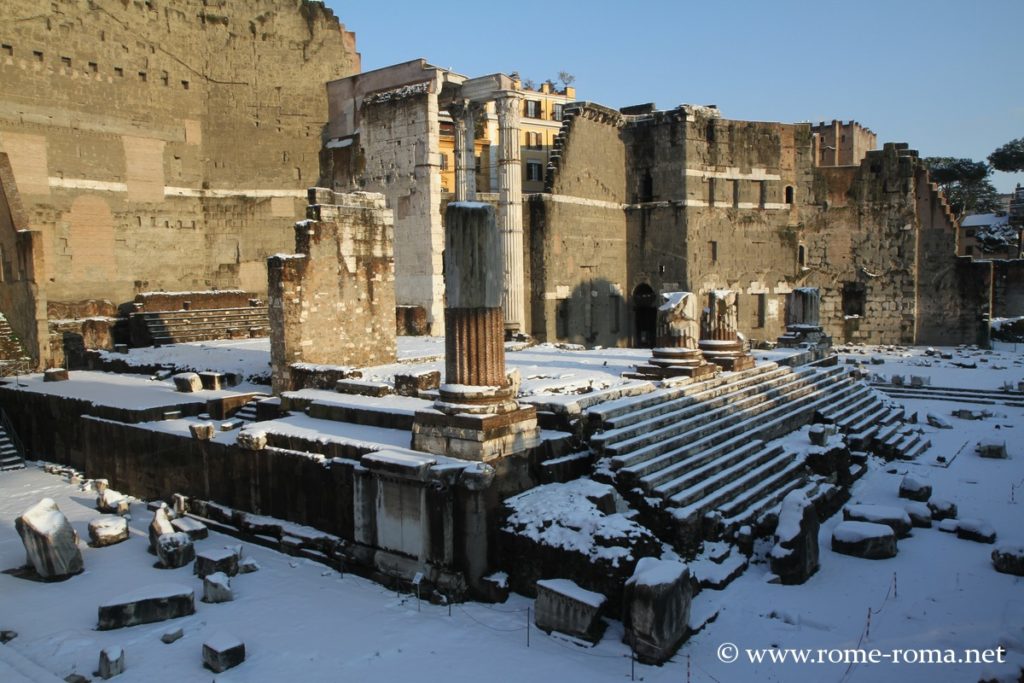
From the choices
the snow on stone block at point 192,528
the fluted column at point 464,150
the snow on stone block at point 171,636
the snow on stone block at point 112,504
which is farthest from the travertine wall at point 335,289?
the fluted column at point 464,150

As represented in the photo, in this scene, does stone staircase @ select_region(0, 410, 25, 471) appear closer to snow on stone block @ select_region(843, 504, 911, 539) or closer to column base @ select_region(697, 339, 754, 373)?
column base @ select_region(697, 339, 754, 373)

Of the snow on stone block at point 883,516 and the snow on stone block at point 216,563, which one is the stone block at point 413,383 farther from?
the snow on stone block at point 883,516

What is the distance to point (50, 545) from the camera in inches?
336

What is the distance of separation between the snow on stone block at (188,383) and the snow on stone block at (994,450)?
14.2m

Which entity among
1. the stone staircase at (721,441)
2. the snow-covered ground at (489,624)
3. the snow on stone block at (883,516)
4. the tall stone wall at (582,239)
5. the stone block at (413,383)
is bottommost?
the snow-covered ground at (489,624)

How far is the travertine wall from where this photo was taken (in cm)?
1320

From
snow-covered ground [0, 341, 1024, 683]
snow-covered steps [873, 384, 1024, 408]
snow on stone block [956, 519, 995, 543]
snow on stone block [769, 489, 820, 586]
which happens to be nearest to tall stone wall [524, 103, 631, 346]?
snow-covered steps [873, 384, 1024, 408]

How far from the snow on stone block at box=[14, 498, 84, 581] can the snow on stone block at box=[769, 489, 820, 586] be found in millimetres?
7856

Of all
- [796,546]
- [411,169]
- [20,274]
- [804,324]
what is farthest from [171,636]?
[411,169]

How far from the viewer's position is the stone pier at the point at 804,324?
18.7 meters

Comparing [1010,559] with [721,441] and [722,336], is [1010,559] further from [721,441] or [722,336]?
[722,336]

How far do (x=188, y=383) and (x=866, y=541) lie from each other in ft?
38.3

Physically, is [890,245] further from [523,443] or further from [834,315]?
[523,443]

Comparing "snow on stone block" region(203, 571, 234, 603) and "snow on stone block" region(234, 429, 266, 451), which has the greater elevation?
"snow on stone block" region(234, 429, 266, 451)
